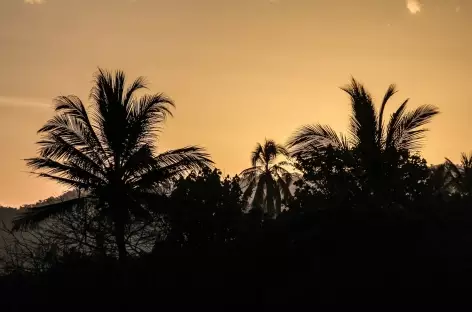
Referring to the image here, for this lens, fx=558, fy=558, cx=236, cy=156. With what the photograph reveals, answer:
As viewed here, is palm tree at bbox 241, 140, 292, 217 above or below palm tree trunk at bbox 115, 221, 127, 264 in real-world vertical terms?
above

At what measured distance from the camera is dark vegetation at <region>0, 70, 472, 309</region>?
47.2ft

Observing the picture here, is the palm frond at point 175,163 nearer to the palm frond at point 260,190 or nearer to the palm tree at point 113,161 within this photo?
the palm tree at point 113,161

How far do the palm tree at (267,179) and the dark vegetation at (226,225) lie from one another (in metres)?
9.91

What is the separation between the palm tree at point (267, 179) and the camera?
34.0m

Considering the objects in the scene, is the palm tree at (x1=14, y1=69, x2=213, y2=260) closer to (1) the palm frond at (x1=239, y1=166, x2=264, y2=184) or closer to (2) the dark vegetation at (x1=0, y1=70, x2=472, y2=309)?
(2) the dark vegetation at (x1=0, y1=70, x2=472, y2=309)

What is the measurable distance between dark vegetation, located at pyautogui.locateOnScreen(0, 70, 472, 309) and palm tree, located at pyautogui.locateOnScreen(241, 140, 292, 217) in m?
9.91

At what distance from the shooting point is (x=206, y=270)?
1584 centimetres

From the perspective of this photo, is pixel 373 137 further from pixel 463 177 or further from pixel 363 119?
pixel 463 177

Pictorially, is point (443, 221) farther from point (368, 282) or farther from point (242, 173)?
point (242, 173)

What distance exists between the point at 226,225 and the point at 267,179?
1246 centimetres

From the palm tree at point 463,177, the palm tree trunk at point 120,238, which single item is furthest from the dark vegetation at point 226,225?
the palm tree at point 463,177

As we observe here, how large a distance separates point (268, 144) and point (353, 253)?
20.4m

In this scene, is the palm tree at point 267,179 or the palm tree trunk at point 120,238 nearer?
the palm tree trunk at point 120,238

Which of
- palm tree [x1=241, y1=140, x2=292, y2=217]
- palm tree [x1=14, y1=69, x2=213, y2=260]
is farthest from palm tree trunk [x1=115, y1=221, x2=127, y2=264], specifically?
palm tree [x1=241, y1=140, x2=292, y2=217]
